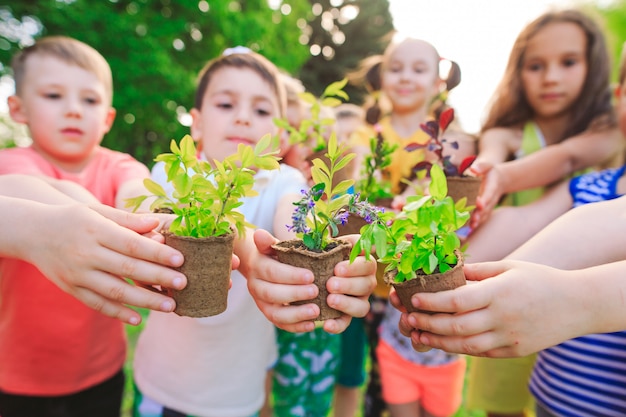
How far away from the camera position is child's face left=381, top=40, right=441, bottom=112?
287 centimetres

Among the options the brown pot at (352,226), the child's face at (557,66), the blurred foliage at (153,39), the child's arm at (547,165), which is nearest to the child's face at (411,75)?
the child's face at (557,66)

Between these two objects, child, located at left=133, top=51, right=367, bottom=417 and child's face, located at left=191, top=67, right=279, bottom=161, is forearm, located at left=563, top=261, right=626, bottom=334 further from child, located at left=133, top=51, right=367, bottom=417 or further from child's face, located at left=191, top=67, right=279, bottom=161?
child's face, located at left=191, top=67, right=279, bottom=161

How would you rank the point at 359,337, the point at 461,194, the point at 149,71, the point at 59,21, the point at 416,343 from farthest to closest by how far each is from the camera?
the point at 149,71 → the point at 59,21 → the point at 359,337 → the point at 461,194 → the point at 416,343

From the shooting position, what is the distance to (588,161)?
8.01ft

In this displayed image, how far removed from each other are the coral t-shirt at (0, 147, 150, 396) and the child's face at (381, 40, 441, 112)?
1812mm

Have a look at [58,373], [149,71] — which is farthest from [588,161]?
[149,71]

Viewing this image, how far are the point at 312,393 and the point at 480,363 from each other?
1.10 m

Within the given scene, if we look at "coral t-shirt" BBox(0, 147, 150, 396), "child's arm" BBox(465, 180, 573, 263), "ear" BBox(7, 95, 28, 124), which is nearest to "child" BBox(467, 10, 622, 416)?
"child's arm" BBox(465, 180, 573, 263)

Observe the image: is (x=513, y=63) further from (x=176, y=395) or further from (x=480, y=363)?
(x=176, y=395)

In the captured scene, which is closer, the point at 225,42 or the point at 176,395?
the point at 176,395

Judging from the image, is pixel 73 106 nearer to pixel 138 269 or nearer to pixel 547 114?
pixel 138 269

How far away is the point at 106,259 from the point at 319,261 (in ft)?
1.87

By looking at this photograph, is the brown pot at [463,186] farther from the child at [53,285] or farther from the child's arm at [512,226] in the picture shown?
the child at [53,285]

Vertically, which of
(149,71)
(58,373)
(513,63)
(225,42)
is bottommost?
(58,373)
